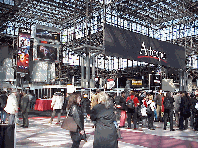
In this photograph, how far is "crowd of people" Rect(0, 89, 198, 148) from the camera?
12.4ft

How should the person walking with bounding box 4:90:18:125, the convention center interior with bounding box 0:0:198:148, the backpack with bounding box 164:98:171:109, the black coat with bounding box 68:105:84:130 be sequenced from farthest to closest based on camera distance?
the convention center interior with bounding box 0:0:198:148 < the backpack with bounding box 164:98:171:109 < the person walking with bounding box 4:90:18:125 < the black coat with bounding box 68:105:84:130

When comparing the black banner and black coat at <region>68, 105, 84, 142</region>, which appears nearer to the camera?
black coat at <region>68, 105, 84, 142</region>

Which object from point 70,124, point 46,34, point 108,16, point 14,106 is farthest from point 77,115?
point 108,16

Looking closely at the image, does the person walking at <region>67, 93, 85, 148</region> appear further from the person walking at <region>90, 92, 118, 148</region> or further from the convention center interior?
the convention center interior

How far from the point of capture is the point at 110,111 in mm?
3859

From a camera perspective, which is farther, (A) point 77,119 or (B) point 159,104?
(B) point 159,104

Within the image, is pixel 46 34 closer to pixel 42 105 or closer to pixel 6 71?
pixel 42 105

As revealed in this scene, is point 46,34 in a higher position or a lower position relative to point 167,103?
higher

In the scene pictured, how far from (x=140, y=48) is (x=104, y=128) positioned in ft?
50.4

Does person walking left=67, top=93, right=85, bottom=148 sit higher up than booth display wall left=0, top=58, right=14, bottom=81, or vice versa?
booth display wall left=0, top=58, right=14, bottom=81

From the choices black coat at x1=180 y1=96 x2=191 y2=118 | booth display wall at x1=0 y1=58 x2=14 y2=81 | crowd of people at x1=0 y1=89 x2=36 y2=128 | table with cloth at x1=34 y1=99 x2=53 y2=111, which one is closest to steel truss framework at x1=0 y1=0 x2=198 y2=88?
booth display wall at x1=0 y1=58 x2=14 y2=81

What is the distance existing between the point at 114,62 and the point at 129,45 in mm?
21675

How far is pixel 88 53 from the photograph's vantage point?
16.2m

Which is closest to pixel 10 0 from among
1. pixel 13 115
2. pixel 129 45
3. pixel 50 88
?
pixel 50 88
